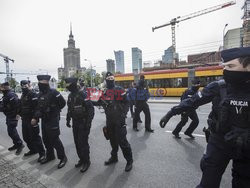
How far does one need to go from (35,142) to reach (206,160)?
3705 mm

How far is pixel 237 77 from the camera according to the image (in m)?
1.49

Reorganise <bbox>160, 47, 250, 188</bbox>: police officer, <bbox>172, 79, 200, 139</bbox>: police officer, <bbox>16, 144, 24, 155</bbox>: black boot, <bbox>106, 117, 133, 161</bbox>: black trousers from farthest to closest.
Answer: <bbox>172, 79, 200, 139</bbox>: police officer → <bbox>16, 144, 24, 155</bbox>: black boot → <bbox>106, 117, 133, 161</bbox>: black trousers → <bbox>160, 47, 250, 188</bbox>: police officer

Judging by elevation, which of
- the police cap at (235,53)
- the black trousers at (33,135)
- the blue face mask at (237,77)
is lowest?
the black trousers at (33,135)

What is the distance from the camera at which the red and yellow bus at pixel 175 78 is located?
15.3 meters

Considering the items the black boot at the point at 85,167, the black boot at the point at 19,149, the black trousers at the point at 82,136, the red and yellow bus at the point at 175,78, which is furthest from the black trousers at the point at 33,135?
the red and yellow bus at the point at 175,78

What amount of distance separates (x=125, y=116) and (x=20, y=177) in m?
2.19

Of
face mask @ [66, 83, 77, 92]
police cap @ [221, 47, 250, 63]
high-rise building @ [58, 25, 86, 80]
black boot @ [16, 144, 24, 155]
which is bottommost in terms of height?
black boot @ [16, 144, 24, 155]

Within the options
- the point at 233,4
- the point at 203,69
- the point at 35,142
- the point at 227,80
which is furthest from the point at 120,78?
the point at 233,4

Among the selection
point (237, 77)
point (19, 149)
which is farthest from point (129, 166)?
point (19, 149)

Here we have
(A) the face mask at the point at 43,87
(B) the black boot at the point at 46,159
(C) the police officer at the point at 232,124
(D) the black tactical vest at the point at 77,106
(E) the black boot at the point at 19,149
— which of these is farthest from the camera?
(E) the black boot at the point at 19,149

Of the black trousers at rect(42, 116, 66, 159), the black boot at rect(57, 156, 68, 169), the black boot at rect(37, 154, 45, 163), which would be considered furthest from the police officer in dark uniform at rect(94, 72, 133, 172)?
the black boot at rect(37, 154, 45, 163)

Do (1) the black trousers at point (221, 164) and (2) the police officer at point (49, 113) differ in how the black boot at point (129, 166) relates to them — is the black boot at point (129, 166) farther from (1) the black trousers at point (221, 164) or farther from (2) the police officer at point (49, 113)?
(1) the black trousers at point (221, 164)

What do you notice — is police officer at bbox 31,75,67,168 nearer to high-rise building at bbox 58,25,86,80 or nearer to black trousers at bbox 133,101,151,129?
black trousers at bbox 133,101,151,129

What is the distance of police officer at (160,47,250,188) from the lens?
56.1 inches
